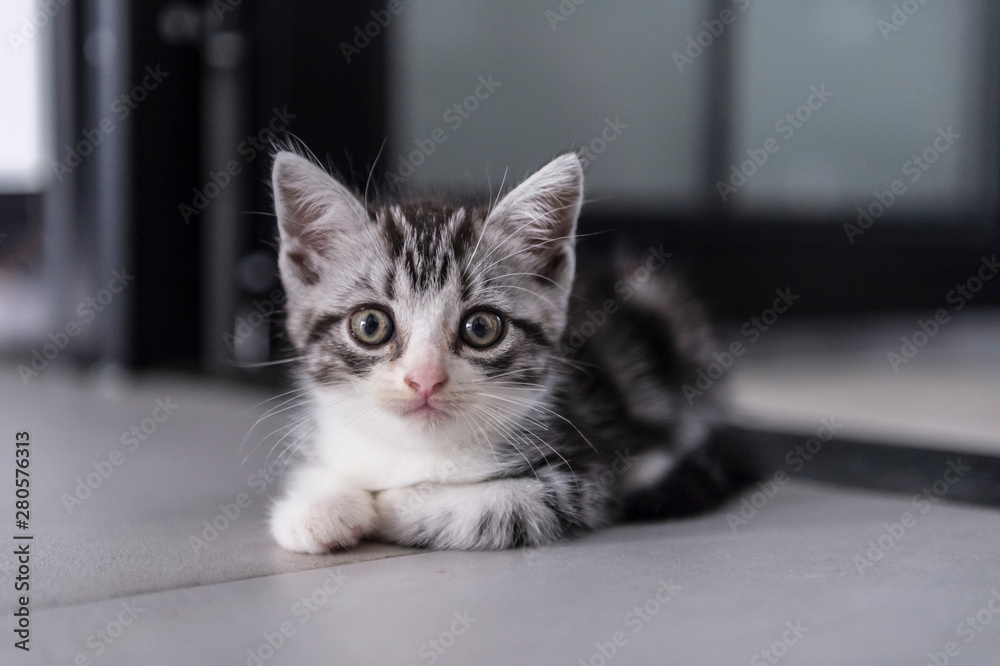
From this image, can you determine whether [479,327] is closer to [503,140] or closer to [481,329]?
[481,329]

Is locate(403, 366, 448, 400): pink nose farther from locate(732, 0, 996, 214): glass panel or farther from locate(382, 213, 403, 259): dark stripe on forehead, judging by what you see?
locate(732, 0, 996, 214): glass panel

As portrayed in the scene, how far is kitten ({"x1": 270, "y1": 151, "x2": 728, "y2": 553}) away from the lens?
4.74ft

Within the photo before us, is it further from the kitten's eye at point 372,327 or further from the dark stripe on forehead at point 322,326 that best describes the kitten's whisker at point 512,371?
the dark stripe on forehead at point 322,326

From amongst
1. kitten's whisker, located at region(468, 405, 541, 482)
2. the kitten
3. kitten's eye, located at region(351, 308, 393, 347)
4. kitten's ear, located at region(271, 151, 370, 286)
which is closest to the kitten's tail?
the kitten

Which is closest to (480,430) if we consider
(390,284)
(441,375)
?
(441,375)

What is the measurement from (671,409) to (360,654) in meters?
1.19

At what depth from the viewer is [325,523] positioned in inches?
56.6

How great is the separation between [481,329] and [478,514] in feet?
1.02

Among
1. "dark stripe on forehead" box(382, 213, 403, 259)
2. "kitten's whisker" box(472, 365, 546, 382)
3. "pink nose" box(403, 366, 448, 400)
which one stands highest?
"dark stripe on forehead" box(382, 213, 403, 259)

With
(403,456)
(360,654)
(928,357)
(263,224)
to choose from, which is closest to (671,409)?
(403,456)

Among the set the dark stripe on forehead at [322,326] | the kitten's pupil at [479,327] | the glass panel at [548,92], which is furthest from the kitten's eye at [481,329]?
the glass panel at [548,92]

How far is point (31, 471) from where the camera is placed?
202 cm

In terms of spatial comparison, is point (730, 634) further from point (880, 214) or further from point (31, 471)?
point (880, 214)

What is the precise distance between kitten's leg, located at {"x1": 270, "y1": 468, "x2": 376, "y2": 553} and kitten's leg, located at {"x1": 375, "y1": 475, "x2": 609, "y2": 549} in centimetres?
4
